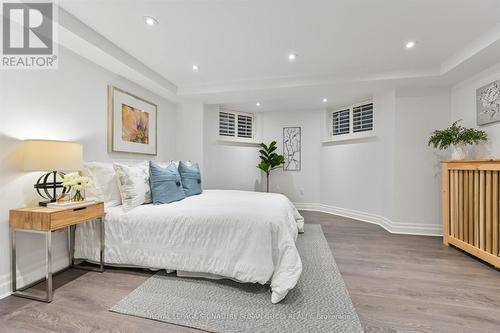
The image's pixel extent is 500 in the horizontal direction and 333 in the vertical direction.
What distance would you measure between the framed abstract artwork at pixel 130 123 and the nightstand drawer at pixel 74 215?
39.4 inches

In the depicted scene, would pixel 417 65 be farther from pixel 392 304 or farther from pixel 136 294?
pixel 136 294

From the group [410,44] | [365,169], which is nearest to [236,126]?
[365,169]

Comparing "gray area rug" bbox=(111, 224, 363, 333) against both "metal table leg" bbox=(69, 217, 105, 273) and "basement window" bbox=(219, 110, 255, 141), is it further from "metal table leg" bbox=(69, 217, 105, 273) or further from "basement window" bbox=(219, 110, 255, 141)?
"basement window" bbox=(219, 110, 255, 141)

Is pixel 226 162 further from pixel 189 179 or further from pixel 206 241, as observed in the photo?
pixel 206 241

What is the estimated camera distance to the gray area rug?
1483mm

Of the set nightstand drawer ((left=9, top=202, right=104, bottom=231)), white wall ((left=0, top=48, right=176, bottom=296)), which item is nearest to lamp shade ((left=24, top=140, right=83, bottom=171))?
white wall ((left=0, top=48, right=176, bottom=296))

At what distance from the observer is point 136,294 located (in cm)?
182

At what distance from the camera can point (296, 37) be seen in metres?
2.38

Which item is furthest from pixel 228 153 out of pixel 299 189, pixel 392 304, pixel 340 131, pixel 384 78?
pixel 392 304

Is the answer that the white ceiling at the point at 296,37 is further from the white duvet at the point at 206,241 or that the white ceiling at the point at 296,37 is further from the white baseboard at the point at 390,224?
the white baseboard at the point at 390,224

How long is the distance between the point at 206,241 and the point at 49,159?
1.45 m

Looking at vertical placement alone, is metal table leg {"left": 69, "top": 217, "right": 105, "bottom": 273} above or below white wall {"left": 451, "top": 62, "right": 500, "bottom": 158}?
below

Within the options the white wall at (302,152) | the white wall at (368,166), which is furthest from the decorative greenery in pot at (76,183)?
the white wall at (302,152)

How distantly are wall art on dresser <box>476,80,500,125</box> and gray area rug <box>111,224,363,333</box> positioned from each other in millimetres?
2714
